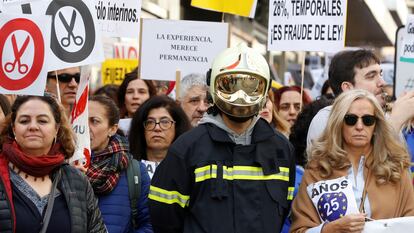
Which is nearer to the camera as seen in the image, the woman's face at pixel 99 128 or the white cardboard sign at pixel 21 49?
the white cardboard sign at pixel 21 49

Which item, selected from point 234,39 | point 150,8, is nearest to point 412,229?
point 150,8

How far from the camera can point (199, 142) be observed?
513 centimetres

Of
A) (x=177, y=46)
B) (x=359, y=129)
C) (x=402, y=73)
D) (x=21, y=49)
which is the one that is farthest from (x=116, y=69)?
(x=359, y=129)

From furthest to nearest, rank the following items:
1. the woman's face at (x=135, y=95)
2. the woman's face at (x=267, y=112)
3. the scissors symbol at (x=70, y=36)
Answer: the woman's face at (x=135, y=95) → the woman's face at (x=267, y=112) → the scissors symbol at (x=70, y=36)

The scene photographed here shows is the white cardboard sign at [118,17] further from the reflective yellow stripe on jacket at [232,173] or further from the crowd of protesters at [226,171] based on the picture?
the reflective yellow stripe on jacket at [232,173]

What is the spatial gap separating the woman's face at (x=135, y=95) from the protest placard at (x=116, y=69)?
3057mm

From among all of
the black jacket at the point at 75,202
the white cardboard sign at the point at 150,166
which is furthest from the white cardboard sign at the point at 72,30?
the black jacket at the point at 75,202

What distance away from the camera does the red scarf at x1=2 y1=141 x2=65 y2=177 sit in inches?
214

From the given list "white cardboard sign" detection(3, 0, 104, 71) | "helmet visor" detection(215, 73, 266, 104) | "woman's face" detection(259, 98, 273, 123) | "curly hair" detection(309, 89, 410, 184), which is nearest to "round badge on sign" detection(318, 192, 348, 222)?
"curly hair" detection(309, 89, 410, 184)

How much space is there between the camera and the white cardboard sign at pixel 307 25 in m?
9.20

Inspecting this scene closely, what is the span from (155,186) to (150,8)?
13.2 m

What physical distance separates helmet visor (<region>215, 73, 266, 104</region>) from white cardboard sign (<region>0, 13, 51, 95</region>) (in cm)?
170

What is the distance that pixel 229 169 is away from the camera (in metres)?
5.06

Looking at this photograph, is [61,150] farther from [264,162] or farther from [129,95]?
[129,95]
